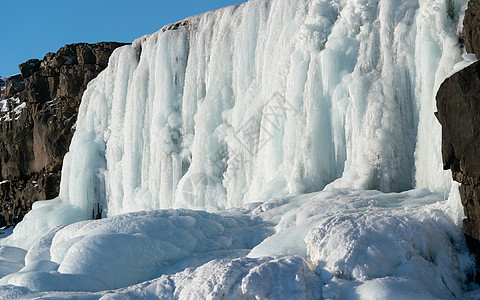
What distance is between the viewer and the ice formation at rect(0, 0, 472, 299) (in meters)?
5.18

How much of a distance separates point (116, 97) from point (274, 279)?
12745 millimetres

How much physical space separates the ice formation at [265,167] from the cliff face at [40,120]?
187 cm

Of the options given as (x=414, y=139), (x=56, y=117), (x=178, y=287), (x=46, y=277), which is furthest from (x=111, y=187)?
(x=178, y=287)

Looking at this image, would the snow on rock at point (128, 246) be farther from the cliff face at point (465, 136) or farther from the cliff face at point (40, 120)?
the cliff face at point (40, 120)

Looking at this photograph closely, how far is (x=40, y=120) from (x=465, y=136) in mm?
17842

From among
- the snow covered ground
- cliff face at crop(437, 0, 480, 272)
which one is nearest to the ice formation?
the snow covered ground

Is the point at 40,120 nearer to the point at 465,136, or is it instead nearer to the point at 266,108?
the point at 266,108

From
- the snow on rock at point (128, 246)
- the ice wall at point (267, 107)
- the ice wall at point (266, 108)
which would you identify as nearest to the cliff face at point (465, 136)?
the ice wall at point (267, 107)

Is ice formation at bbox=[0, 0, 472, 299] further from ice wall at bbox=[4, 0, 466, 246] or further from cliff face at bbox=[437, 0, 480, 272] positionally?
cliff face at bbox=[437, 0, 480, 272]

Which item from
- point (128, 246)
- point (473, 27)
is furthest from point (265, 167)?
point (473, 27)

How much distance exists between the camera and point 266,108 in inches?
454

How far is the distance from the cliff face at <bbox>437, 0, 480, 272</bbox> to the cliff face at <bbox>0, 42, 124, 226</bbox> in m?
15.7

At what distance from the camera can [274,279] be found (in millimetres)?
4727

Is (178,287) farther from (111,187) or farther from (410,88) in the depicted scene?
(111,187)
